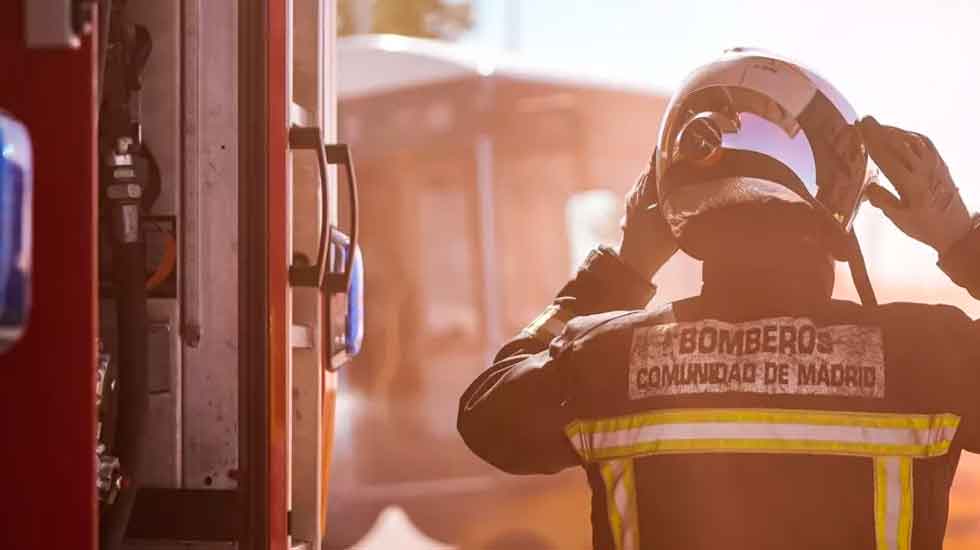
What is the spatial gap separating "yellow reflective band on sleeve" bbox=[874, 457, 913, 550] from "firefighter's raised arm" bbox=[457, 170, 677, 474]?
0.61m

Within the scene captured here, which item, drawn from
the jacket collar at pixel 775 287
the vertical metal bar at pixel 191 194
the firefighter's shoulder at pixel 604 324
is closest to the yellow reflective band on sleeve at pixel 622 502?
the firefighter's shoulder at pixel 604 324

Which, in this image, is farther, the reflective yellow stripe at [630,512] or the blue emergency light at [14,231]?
the reflective yellow stripe at [630,512]

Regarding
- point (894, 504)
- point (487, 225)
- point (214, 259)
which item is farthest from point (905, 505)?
point (487, 225)

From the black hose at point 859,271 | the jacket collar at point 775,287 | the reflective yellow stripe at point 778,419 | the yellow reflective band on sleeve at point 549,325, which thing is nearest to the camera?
the reflective yellow stripe at point 778,419

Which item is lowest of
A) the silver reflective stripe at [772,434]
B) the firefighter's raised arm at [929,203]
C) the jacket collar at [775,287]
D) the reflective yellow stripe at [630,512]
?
the reflective yellow stripe at [630,512]

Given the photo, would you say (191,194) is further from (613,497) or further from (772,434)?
(772,434)

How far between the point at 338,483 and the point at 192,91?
23.0ft

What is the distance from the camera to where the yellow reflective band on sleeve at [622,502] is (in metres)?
2.70

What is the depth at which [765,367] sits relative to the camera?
2631 millimetres

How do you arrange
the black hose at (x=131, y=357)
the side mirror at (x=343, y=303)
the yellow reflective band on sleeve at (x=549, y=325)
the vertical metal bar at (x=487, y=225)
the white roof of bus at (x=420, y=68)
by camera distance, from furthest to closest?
1. the white roof of bus at (x=420, y=68)
2. the vertical metal bar at (x=487, y=225)
3. the side mirror at (x=343, y=303)
4. the black hose at (x=131, y=357)
5. the yellow reflective band on sleeve at (x=549, y=325)

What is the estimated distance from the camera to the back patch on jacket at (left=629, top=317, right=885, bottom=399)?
2574 millimetres

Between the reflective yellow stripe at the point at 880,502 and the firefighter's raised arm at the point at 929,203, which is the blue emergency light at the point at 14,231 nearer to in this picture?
the reflective yellow stripe at the point at 880,502

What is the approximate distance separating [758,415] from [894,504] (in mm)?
284

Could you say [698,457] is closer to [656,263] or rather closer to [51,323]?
[656,263]
